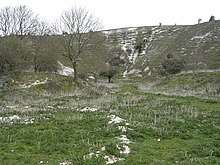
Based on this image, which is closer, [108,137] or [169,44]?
[108,137]

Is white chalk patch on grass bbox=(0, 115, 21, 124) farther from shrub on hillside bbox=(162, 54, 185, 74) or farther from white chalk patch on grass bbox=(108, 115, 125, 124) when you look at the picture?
shrub on hillside bbox=(162, 54, 185, 74)

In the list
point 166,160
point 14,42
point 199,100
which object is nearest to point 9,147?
point 166,160

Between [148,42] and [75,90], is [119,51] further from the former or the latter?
[75,90]

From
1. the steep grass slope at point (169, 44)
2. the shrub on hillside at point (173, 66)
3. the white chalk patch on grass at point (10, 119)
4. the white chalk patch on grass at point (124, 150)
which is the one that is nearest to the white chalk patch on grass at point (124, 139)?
the white chalk patch on grass at point (124, 150)

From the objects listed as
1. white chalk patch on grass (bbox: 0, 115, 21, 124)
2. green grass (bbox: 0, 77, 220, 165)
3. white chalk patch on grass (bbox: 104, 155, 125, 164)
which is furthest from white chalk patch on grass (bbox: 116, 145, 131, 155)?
white chalk patch on grass (bbox: 0, 115, 21, 124)

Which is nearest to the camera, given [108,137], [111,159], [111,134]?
[111,159]

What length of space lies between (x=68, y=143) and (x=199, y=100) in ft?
52.9

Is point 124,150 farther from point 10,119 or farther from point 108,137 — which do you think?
point 10,119

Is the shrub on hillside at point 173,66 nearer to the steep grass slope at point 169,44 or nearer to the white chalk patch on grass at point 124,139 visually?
the steep grass slope at point 169,44

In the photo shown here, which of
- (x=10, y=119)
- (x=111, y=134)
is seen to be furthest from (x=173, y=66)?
(x=111, y=134)

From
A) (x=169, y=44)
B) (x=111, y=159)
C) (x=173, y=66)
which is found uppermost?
(x=169, y=44)

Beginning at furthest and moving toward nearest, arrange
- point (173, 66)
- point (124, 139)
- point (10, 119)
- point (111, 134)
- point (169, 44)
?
1. point (169, 44)
2. point (173, 66)
3. point (10, 119)
4. point (111, 134)
5. point (124, 139)

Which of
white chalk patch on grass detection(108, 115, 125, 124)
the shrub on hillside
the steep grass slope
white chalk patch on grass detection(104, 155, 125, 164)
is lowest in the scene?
white chalk patch on grass detection(104, 155, 125, 164)

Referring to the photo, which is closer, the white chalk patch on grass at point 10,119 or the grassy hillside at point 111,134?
the grassy hillside at point 111,134
